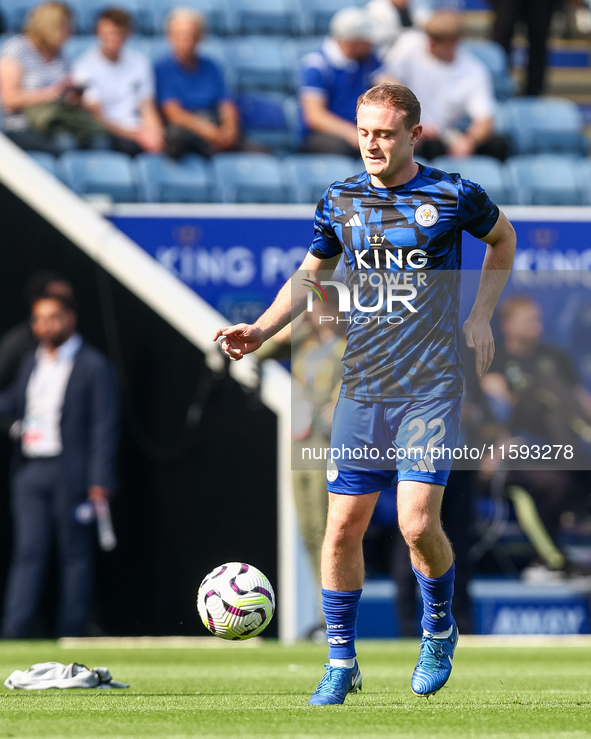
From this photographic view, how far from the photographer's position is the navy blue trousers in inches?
355

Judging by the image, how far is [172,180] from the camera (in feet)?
34.2

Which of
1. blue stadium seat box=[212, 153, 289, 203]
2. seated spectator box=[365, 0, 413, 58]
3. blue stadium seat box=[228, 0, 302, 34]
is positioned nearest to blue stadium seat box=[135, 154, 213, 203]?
blue stadium seat box=[212, 153, 289, 203]

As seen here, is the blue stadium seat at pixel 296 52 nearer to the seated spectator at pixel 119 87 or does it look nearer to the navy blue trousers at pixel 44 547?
the seated spectator at pixel 119 87

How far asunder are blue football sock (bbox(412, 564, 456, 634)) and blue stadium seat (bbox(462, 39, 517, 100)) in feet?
29.4

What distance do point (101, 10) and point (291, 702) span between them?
30.2ft

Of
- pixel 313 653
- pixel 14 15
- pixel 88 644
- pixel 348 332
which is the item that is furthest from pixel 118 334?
pixel 348 332

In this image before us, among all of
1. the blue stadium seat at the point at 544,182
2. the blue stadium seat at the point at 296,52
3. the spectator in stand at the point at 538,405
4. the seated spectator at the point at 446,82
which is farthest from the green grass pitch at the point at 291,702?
the blue stadium seat at the point at 296,52

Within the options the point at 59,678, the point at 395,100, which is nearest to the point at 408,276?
the point at 395,100

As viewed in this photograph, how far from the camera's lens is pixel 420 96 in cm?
1138

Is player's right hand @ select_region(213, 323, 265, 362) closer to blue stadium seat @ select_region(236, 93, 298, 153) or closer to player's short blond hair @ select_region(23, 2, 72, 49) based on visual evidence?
player's short blond hair @ select_region(23, 2, 72, 49)

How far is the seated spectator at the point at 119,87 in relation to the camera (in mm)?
10781

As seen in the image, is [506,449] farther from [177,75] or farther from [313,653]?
[177,75]

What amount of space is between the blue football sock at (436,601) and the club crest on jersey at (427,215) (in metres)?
1.19

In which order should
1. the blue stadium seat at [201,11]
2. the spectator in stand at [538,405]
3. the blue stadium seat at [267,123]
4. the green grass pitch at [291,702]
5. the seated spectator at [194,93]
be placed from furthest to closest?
the blue stadium seat at [201,11] < the blue stadium seat at [267,123] < the seated spectator at [194,93] < the spectator in stand at [538,405] < the green grass pitch at [291,702]
